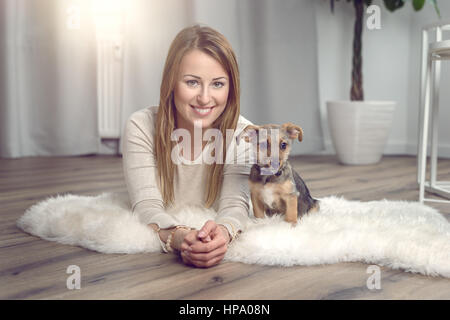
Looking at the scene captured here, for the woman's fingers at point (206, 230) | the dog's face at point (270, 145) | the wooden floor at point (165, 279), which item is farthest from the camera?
the dog's face at point (270, 145)

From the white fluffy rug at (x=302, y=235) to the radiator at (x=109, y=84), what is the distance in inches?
76.2

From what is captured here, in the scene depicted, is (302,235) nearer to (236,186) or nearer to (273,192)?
(273,192)

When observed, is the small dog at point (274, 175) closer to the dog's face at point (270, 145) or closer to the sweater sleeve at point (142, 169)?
the dog's face at point (270, 145)

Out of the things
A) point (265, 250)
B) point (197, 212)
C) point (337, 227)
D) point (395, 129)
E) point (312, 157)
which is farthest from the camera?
point (395, 129)

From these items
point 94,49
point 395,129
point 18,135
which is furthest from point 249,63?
point 18,135

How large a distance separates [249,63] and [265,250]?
2.34 m

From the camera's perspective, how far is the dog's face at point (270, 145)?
1.21m

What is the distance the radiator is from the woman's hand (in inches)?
94.9

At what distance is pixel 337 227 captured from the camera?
1284mm

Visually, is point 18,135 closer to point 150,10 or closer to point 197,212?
point 150,10

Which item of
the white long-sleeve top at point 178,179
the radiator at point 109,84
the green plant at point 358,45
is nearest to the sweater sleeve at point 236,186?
the white long-sleeve top at point 178,179

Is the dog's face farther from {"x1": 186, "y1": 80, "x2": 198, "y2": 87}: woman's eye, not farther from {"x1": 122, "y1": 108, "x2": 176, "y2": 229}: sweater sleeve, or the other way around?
{"x1": 122, "y1": 108, "x2": 176, "y2": 229}: sweater sleeve

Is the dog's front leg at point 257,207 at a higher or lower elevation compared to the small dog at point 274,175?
lower
